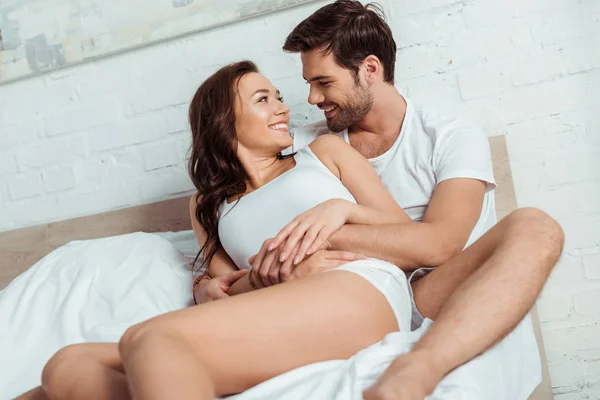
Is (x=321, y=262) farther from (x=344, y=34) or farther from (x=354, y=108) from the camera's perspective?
(x=344, y=34)

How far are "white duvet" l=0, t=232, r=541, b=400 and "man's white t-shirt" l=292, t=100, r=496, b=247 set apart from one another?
381 mm

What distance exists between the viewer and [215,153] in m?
1.82

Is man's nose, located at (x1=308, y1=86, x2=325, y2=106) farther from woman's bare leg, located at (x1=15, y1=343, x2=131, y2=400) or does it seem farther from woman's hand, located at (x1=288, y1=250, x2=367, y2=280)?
woman's bare leg, located at (x1=15, y1=343, x2=131, y2=400)

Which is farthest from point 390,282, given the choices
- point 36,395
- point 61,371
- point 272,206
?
point 36,395

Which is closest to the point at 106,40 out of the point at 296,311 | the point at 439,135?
the point at 439,135

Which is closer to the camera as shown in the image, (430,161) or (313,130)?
(430,161)

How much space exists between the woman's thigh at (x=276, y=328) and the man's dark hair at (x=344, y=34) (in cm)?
85

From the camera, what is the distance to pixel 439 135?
1.79m

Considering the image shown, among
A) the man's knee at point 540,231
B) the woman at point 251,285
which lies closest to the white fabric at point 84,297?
the woman at point 251,285

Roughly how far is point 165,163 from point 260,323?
134 cm

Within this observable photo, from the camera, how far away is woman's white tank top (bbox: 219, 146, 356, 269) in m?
1.62

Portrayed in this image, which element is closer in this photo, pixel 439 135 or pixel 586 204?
pixel 439 135

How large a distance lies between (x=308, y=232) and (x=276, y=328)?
1.01ft

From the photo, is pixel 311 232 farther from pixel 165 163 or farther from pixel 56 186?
pixel 56 186
